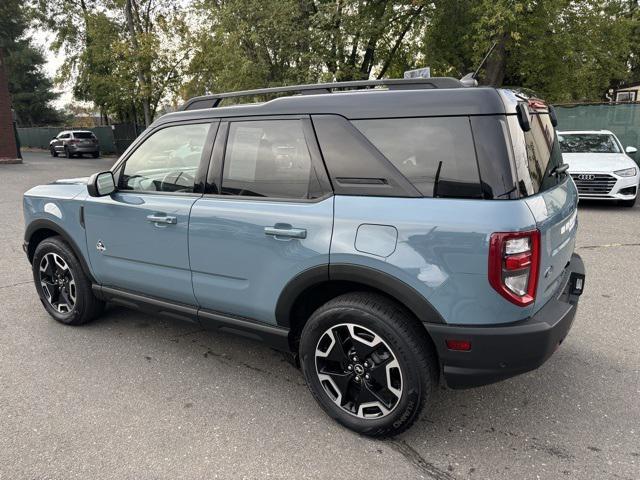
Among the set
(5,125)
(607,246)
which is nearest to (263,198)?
(607,246)

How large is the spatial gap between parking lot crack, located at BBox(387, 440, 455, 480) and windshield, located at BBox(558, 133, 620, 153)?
928 centimetres

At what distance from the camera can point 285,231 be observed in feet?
8.72

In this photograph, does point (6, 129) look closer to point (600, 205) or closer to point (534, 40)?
point (534, 40)

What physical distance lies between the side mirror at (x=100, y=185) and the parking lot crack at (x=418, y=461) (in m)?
2.53

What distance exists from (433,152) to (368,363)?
1133 millimetres

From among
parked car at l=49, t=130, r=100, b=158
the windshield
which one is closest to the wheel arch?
the windshield

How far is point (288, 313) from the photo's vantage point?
2.80 metres

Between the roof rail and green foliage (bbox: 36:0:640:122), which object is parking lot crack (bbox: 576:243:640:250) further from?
green foliage (bbox: 36:0:640:122)

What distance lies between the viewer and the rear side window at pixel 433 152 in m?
2.27

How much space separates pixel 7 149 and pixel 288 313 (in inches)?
974

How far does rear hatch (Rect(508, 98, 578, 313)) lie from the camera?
2.27 metres

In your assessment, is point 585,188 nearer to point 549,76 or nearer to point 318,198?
point 318,198

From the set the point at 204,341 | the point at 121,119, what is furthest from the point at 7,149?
the point at 204,341

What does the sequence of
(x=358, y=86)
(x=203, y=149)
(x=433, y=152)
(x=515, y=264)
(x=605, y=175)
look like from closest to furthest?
(x=515, y=264) → (x=433, y=152) → (x=358, y=86) → (x=203, y=149) → (x=605, y=175)
